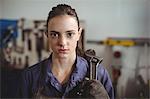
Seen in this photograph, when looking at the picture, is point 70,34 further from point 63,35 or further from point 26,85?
point 26,85

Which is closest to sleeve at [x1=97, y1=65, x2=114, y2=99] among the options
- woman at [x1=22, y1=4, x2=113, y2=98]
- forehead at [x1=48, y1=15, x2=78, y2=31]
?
woman at [x1=22, y1=4, x2=113, y2=98]

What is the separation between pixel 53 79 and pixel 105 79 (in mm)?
104

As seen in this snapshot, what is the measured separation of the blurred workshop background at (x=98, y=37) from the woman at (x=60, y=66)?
0.11 feet

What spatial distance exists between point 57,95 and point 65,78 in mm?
36

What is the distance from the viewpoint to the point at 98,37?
51cm

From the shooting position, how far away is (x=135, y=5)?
1.60ft

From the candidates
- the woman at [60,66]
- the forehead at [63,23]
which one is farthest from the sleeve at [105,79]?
the forehead at [63,23]

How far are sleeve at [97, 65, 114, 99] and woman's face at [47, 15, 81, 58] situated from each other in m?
0.07

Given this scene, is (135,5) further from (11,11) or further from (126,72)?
(11,11)

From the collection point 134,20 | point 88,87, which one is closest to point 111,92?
point 88,87

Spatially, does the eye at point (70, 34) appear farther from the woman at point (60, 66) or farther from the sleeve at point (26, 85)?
the sleeve at point (26, 85)

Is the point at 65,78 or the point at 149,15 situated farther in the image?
the point at 149,15

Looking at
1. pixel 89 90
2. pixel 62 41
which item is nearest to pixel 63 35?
pixel 62 41

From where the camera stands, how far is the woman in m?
0.39
